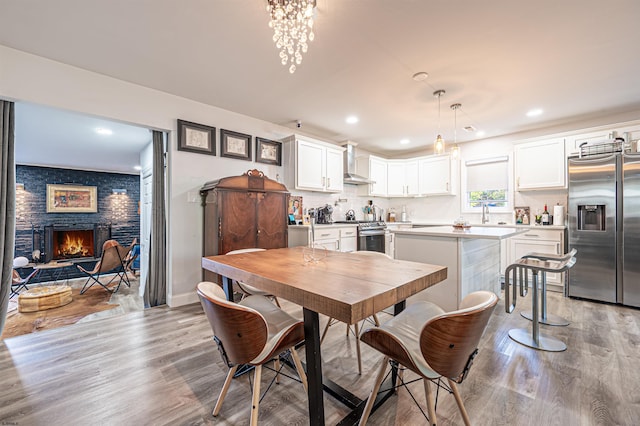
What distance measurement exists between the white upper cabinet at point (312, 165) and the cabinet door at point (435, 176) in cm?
192

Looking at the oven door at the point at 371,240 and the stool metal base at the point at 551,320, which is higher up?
the oven door at the point at 371,240

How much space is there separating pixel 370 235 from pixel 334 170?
1.34 m

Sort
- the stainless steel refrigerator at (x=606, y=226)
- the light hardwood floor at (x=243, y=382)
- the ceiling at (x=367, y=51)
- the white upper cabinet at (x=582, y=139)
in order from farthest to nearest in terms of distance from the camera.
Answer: the white upper cabinet at (x=582, y=139)
the stainless steel refrigerator at (x=606, y=226)
the ceiling at (x=367, y=51)
the light hardwood floor at (x=243, y=382)

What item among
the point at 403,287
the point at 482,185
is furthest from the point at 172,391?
the point at 482,185

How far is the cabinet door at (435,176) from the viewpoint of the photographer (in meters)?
5.18

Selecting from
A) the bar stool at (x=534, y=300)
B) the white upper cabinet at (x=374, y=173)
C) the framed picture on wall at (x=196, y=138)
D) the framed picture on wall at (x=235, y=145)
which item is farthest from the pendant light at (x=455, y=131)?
the framed picture on wall at (x=196, y=138)

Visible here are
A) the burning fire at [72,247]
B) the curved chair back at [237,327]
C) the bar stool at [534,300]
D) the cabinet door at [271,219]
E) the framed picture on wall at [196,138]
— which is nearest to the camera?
the curved chair back at [237,327]

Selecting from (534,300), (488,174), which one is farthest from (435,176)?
(534,300)

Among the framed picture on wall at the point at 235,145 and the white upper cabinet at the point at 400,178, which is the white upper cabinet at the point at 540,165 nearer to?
the white upper cabinet at the point at 400,178

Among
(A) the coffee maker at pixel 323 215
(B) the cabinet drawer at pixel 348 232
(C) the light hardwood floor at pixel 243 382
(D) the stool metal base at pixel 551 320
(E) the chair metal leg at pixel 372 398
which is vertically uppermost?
(A) the coffee maker at pixel 323 215

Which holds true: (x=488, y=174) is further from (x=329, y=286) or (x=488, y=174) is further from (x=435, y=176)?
(x=329, y=286)

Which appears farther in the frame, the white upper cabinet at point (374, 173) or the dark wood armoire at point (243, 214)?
the white upper cabinet at point (374, 173)

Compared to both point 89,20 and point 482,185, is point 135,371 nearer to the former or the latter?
point 89,20

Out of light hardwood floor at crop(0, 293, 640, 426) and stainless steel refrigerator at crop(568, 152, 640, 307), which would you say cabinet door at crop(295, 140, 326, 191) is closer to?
light hardwood floor at crop(0, 293, 640, 426)
